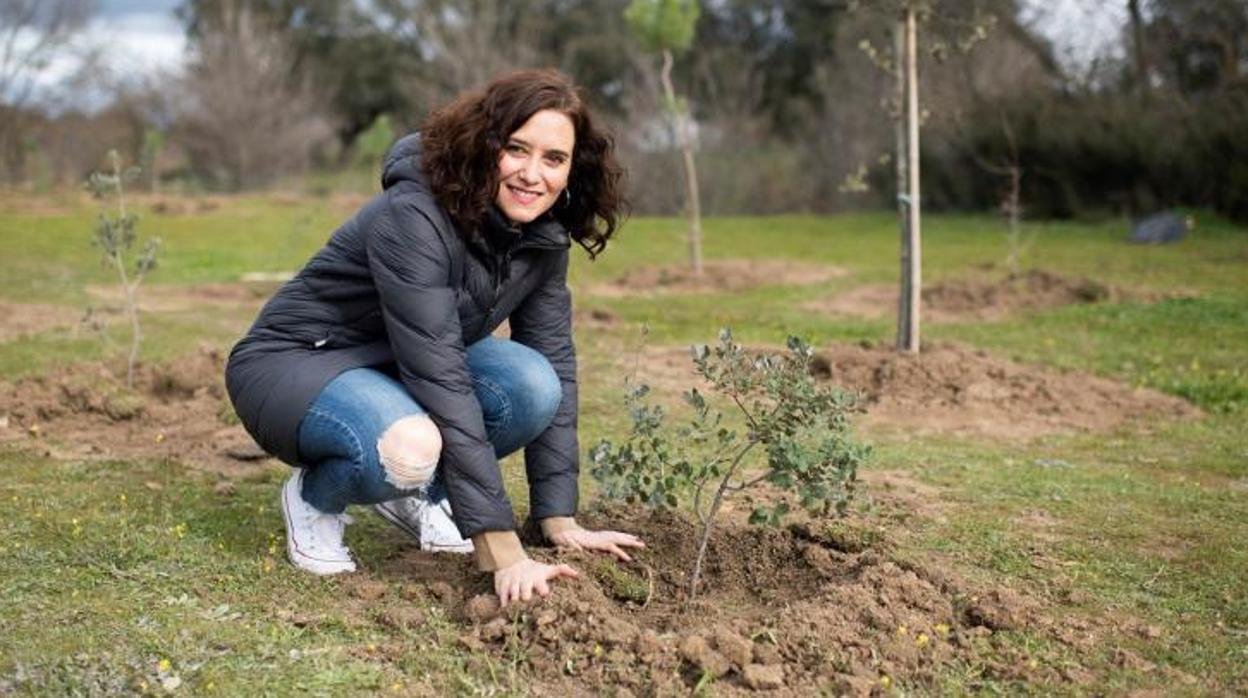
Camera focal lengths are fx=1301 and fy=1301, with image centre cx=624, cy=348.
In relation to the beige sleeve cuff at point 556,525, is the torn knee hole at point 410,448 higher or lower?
higher

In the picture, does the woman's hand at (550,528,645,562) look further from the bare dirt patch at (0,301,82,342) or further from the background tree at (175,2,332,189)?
the background tree at (175,2,332,189)

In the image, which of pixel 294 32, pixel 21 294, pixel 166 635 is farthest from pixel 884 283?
pixel 294 32

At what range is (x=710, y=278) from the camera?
12.8 metres

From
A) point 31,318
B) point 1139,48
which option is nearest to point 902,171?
point 31,318

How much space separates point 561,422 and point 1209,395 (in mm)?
4549

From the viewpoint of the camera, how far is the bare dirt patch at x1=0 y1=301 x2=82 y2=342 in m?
8.97

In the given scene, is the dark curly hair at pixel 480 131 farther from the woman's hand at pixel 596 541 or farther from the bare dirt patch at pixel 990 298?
the bare dirt patch at pixel 990 298

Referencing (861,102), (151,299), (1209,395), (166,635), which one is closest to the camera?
(166,635)

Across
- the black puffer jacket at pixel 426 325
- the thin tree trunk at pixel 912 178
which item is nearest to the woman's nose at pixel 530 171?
the black puffer jacket at pixel 426 325

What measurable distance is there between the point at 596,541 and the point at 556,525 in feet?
0.45

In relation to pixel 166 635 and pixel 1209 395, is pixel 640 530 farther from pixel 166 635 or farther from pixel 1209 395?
pixel 1209 395

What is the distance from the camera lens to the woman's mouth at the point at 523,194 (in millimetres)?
3500

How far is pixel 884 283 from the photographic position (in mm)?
12617

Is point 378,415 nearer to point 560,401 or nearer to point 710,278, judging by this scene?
point 560,401
